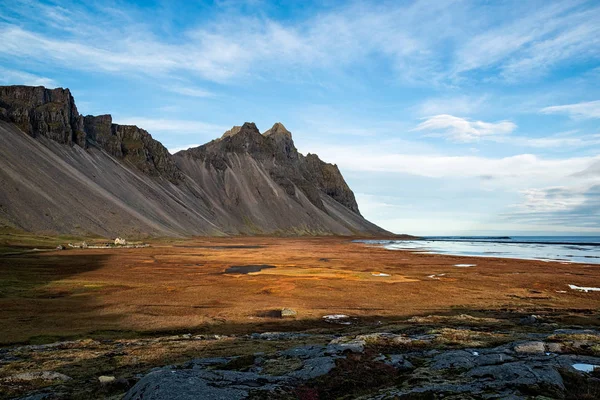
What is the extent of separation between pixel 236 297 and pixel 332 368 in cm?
2182

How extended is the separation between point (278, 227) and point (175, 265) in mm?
140171

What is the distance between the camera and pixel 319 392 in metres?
9.65

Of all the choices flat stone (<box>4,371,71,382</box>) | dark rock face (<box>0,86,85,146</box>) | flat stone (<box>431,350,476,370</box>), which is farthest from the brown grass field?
dark rock face (<box>0,86,85,146</box>)

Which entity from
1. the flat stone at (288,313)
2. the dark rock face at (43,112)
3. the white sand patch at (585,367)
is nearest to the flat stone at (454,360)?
the white sand patch at (585,367)

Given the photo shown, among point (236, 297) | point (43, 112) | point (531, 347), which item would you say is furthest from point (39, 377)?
point (43, 112)

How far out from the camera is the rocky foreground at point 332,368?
8648mm

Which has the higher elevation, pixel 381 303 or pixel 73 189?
pixel 73 189

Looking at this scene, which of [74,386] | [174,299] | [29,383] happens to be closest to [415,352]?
[74,386]

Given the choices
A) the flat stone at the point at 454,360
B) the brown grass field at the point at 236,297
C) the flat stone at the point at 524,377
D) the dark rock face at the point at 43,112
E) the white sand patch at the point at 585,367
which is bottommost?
the brown grass field at the point at 236,297

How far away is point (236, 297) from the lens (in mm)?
32219

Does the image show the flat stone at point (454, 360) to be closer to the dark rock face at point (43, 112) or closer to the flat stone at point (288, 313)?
the flat stone at point (288, 313)

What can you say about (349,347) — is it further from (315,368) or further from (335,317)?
(335,317)

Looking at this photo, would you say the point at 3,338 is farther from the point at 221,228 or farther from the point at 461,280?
the point at 221,228

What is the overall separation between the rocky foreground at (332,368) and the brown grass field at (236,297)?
15.8 feet
